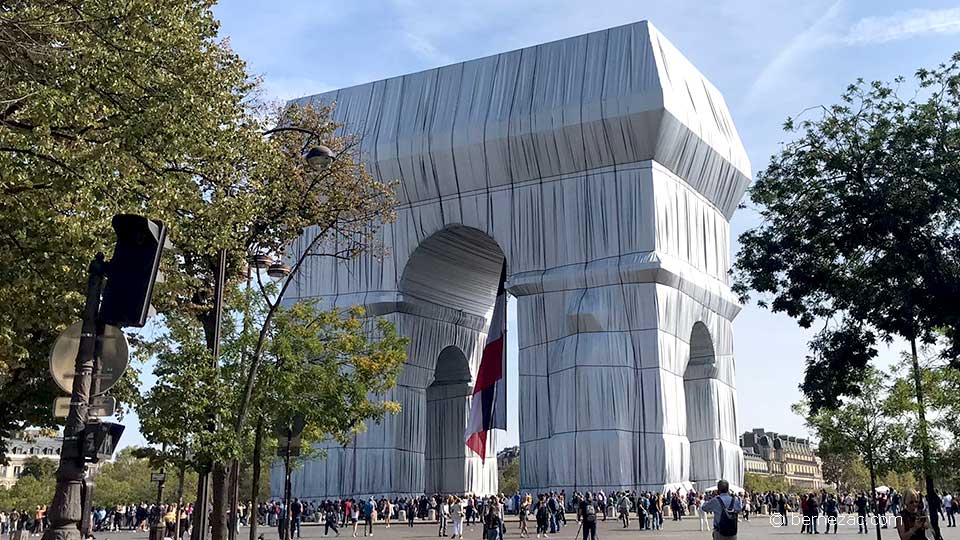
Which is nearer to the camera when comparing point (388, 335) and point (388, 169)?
point (388, 335)

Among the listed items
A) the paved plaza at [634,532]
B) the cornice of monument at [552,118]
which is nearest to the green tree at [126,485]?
the cornice of monument at [552,118]

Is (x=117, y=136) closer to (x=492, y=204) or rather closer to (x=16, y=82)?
(x=16, y=82)

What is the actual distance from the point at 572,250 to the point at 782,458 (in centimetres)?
12456

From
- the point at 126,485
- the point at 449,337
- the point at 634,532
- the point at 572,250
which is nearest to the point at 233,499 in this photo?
the point at 634,532

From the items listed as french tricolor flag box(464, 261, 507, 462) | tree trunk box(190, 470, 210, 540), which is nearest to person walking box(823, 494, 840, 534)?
french tricolor flag box(464, 261, 507, 462)

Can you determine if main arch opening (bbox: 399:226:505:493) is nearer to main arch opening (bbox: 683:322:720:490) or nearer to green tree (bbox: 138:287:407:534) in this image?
main arch opening (bbox: 683:322:720:490)

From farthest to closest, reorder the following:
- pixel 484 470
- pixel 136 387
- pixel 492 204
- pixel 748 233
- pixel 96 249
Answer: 1. pixel 484 470
2. pixel 492 204
3. pixel 748 233
4. pixel 136 387
5. pixel 96 249

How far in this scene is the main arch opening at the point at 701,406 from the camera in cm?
4447

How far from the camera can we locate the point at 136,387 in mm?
19328

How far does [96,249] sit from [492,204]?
110 feet

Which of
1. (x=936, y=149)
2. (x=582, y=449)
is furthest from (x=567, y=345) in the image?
(x=936, y=149)

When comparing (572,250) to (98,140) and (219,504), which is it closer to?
(219,504)

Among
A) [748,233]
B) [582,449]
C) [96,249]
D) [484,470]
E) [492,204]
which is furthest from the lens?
[484,470]

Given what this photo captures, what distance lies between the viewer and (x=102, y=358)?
23.8 feet
